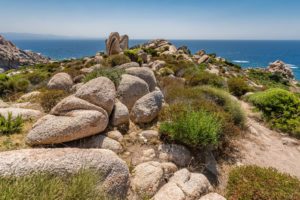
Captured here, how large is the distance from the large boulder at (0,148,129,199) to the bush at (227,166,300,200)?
2.55 metres

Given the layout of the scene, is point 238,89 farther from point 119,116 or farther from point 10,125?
point 10,125

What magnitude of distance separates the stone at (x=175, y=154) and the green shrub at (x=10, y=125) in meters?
4.00

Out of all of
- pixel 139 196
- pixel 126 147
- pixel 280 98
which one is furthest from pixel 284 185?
pixel 280 98

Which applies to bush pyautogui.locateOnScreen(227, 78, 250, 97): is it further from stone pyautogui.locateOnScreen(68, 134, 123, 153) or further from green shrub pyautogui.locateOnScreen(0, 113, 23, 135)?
green shrub pyautogui.locateOnScreen(0, 113, 23, 135)

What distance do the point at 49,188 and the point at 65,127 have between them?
208 centimetres

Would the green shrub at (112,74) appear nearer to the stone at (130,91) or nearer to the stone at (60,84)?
the stone at (130,91)

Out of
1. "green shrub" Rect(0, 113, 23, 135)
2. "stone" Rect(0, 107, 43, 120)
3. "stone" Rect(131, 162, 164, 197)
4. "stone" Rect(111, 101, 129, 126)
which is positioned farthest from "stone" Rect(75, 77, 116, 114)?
"stone" Rect(131, 162, 164, 197)

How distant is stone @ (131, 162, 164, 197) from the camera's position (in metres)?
4.53

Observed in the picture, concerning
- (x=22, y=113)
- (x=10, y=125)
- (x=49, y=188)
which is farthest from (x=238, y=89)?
(x=49, y=188)

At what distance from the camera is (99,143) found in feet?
18.3

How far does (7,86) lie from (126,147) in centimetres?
1629

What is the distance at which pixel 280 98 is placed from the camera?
427 inches

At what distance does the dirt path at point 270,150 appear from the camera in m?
6.73

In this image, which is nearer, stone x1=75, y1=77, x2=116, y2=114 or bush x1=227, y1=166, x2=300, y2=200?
bush x1=227, y1=166, x2=300, y2=200
